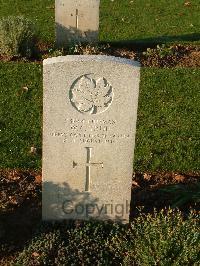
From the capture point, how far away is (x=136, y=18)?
38.3 feet

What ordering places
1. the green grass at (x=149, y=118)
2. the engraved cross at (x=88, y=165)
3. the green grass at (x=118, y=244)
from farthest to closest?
the green grass at (x=149, y=118) < the engraved cross at (x=88, y=165) < the green grass at (x=118, y=244)

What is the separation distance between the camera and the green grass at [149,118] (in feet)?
19.7

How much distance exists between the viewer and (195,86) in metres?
8.02

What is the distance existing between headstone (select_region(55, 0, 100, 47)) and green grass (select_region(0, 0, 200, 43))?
659 mm

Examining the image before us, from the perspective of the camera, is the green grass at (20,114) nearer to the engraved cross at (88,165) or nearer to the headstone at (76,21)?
→ the headstone at (76,21)

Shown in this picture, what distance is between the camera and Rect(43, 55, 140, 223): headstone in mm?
4039

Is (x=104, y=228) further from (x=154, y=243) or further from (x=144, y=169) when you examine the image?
(x=144, y=169)

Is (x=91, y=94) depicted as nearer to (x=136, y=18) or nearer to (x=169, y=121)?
(x=169, y=121)

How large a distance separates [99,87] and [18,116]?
3060mm

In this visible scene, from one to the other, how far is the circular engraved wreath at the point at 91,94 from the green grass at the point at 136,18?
6044 millimetres

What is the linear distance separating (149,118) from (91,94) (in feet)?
9.81

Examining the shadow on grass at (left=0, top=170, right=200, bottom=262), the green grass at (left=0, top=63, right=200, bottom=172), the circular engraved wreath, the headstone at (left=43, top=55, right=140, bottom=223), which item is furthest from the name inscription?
the green grass at (left=0, top=63, right=200, bottom=172)

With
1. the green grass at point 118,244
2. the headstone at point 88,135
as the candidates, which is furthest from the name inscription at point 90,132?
the green grass at point 118,244

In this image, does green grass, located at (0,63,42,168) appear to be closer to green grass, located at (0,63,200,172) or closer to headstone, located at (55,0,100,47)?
green grass, located at (0,63,200,172)
